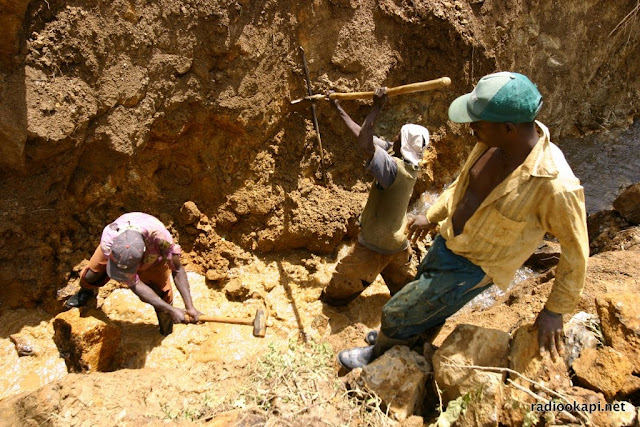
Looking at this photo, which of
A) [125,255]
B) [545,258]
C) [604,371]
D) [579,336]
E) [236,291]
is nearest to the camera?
[604,371]

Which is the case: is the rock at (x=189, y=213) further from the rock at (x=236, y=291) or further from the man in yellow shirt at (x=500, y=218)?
the man in yellow shirt at (x=500, y=218)

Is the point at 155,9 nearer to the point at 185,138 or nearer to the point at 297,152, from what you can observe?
the point at 185,138

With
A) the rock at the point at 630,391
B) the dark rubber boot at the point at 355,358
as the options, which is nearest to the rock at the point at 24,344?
the dark rubber boot at the point at 355,358

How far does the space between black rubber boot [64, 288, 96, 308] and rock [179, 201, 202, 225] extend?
3.47ft

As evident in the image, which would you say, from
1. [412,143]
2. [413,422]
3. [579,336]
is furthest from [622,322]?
[412,143]

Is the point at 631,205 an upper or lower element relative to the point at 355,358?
upper

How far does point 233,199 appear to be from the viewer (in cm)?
418

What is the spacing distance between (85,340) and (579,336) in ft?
10.8

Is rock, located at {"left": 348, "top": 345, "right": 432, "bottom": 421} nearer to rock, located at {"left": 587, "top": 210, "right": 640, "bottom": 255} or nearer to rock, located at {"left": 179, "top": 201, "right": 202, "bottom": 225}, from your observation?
rock, located at {"left": 179, "top": 201, "right": 202, "bottom": 225}

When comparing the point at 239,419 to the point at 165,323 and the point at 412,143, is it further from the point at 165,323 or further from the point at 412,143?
the point at 412,143

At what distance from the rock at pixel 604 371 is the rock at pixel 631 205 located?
3287 mm

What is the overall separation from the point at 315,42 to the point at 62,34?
7.20 feet

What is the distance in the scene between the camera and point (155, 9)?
336cm

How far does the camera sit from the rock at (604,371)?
2.04 m
